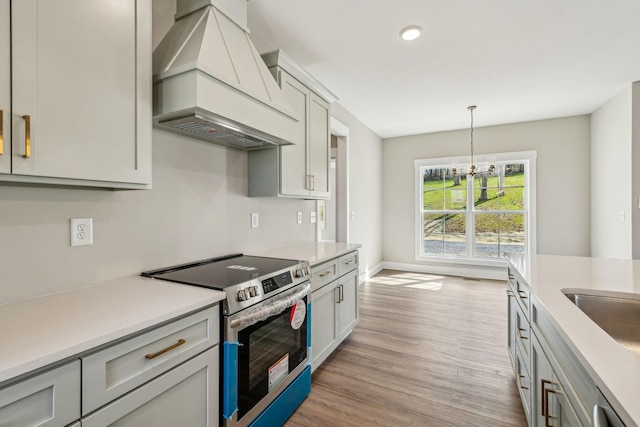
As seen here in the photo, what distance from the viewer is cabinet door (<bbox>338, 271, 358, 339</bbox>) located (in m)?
2.59

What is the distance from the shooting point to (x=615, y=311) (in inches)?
53.4

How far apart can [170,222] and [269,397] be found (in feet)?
3.82

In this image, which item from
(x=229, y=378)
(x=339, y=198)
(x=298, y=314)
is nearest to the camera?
(x=229, y=378)

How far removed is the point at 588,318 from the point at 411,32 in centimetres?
236

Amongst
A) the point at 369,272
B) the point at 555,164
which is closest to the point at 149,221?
the point at 369,272

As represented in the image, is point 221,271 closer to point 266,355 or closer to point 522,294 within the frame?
point 266,355

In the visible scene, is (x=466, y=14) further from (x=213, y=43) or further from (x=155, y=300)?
(x=155, y=300)

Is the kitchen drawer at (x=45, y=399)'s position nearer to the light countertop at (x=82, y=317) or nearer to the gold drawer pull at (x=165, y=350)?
the light countertop at (x=82, y=317)

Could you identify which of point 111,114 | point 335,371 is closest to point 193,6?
point 111,114

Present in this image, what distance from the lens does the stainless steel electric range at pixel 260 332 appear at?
1.36 meters

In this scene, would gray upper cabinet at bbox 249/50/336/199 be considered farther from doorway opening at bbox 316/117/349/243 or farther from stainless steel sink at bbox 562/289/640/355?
stainless steel sink at bbox 562/289/640/355

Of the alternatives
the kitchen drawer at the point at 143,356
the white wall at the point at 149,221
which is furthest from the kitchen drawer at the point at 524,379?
the white wall at the point at 149,221

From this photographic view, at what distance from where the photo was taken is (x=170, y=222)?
182 centimetres

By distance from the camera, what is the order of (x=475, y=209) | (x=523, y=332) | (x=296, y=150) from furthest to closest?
(x=475, y=209) < (x=296, y=150) < (x=523, y=332)
